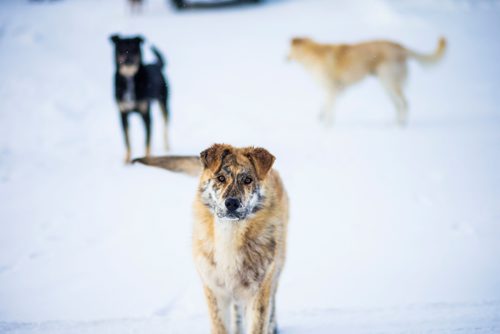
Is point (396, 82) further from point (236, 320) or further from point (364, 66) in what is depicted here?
point (236, 320)

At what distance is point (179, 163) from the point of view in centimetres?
318

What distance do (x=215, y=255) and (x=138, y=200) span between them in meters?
2.64

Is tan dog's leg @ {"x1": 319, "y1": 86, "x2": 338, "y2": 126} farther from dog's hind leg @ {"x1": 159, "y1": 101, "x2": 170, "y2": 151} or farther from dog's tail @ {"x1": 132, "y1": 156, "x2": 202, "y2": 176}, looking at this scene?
dog's tail @ {"x1": 132, "y1": 156, "x2": 202, "y2": 176}

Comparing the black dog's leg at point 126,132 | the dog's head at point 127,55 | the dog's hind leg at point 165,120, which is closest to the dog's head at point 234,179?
the black dog's leg at point 126,132

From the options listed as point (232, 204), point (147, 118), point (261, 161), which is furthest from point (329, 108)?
point (232, 204)

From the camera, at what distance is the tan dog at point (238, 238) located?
8.64ft

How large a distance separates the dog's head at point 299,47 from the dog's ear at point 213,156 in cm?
618

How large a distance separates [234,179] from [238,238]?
409mm

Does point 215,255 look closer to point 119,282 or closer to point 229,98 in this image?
point 119,282

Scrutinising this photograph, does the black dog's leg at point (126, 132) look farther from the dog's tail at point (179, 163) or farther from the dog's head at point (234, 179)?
the dog's head at point (234, 179)

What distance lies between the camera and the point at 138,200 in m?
5.07

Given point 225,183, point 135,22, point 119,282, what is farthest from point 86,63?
point 225,183

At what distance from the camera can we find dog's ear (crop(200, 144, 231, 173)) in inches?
105

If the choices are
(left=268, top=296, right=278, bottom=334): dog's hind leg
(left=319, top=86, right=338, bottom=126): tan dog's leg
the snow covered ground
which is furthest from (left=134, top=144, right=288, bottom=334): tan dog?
(left=319, top=86, right=338, bottom=126): tan dog's leg
